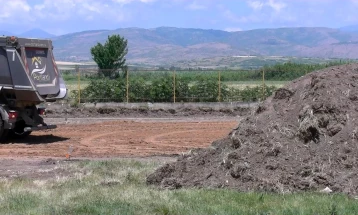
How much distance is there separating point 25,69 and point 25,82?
379mm

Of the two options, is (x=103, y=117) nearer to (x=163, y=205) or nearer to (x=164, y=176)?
(x=164, y=176)

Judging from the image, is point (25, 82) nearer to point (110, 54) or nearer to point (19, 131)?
point (19, 131)

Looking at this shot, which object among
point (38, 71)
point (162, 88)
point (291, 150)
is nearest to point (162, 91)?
point (162, 88)

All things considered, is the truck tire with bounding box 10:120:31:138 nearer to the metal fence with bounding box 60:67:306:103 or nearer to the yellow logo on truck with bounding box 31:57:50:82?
the yellow logo on truck with bounding box 31:57:50:82

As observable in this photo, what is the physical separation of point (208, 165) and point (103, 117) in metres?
19.6

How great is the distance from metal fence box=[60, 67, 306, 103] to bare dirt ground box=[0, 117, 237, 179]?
225 inches

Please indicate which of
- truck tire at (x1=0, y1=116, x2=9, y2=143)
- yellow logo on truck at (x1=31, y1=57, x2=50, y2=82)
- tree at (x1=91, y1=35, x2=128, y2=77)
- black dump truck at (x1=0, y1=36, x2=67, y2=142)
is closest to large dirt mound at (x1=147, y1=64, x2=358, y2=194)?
black dump truck at (x1=0, y1=36, x2=67, y2=142)

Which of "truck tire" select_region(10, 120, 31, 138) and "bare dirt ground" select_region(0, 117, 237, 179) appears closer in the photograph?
"bare dirt ground" select_region(0, 117, 237, 179)

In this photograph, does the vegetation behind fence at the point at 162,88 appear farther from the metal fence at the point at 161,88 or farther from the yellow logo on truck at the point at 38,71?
the yellow logo on truck at the point at 38,71

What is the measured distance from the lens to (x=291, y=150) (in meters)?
13.8

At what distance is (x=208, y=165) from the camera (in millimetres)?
14242

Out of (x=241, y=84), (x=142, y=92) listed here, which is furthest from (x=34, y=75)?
(x=241, y=84)

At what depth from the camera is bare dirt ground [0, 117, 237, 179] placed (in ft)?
58.7

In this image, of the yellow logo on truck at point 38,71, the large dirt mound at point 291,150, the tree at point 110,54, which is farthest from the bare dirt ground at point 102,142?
the tree at point 110,54
